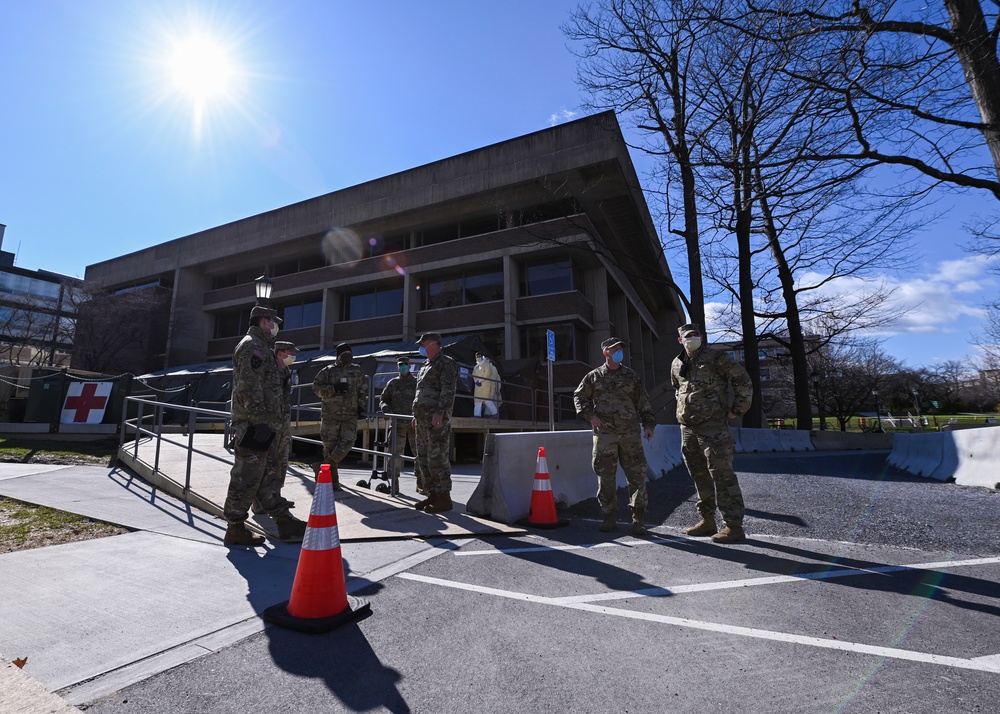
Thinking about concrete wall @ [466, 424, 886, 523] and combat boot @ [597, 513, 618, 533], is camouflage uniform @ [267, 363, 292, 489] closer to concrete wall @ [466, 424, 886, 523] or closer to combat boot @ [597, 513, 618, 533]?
concrete wall @ [466, 424, 886, 523]

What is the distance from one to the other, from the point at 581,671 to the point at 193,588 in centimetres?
247

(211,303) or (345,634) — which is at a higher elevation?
(211,303)

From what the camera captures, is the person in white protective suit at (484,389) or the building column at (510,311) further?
the building column at (510,311)

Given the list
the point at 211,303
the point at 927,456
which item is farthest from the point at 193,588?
the point at 211,303

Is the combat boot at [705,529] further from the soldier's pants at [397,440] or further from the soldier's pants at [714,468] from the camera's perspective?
the soldier's pants at [397,440]

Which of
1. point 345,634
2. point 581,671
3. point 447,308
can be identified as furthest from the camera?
point 447,308

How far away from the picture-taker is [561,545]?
4520 mm

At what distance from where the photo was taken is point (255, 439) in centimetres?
414

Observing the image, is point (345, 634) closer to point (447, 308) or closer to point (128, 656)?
point (128, 656)

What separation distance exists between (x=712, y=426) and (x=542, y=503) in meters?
1.98

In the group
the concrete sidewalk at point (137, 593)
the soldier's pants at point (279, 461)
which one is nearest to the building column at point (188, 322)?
the concrete sidewalk at point (137, 593)

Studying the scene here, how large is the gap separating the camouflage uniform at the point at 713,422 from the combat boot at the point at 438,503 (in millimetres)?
2797

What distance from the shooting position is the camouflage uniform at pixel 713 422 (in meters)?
4.67

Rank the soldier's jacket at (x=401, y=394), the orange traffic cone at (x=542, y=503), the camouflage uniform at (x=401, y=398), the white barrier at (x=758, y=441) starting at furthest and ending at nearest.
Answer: the white barrier at (x=758, y=441), the soldier's jacket at (x=401, y=394), the camouflage uniform at (x=401, y=398), the orange traffic cone at (x=542, y=503)
